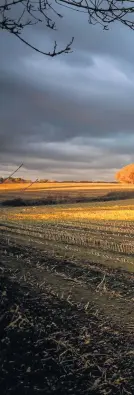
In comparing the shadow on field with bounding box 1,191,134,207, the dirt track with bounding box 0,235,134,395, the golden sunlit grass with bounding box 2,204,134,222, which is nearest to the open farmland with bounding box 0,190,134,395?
the dirt track with bounding box 0,235,134,395

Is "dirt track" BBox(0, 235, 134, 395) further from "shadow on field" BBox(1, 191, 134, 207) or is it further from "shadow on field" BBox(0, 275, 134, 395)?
"shadow on field" BBox(1, 191, 134, 207)

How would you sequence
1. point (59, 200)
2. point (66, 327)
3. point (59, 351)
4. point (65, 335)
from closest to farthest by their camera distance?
point (59, 351)
point (65, 335)
point (66, 327)
point (59, 200)

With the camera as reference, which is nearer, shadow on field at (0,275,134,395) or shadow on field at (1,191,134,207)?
shadow on field at (0,275,134,395)

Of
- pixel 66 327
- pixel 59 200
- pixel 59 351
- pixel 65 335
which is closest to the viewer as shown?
pixel 59 351

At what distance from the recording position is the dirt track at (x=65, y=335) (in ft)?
14.9

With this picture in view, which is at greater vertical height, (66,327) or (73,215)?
(66,327)

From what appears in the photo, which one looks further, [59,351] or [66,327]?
[66,327]

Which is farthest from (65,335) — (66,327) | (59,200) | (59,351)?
(59,200)

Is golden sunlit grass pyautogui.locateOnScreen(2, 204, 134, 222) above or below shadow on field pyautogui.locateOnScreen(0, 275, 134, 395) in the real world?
below

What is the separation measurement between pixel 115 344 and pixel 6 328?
4.27 ft

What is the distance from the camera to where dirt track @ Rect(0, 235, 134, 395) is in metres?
4.54

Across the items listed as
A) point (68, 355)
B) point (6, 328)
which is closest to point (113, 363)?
point (68, 355)

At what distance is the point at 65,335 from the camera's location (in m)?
5.72

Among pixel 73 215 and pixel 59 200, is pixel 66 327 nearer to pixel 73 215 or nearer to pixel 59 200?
pixel 73 215
